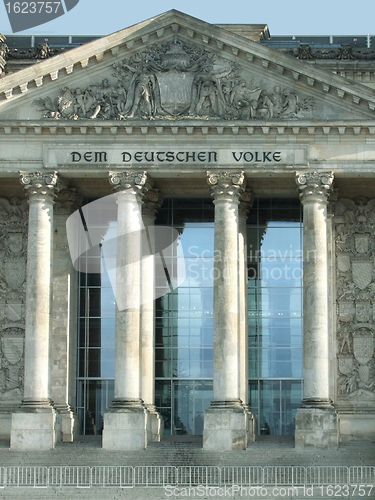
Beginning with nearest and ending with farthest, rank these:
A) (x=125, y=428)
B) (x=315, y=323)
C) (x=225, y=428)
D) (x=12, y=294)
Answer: (x=225, y=428) → (x=125, y=428) → (x=315, y=323) → (x=12, y=294)

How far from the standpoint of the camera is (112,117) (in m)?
53.1

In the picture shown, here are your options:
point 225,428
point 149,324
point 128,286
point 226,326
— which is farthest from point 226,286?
point 225,428

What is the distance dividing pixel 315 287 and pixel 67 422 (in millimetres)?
12825

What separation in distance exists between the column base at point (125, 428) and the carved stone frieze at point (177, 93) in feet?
41.5

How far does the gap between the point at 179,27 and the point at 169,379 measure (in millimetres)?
16525

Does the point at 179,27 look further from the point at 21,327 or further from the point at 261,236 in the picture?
the point at 21,327

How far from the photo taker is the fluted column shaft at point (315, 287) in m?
51.6

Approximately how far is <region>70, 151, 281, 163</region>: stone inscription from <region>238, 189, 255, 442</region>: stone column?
8.18 ft

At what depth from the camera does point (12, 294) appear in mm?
57031

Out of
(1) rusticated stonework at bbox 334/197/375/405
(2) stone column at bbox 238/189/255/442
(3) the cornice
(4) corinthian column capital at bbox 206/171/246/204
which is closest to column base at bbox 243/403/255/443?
(2) stone column at bbox 238/189/255/442

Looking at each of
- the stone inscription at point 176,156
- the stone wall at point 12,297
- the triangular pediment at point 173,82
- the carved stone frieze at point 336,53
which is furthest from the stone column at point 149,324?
the carved stone frieze at point 336,53

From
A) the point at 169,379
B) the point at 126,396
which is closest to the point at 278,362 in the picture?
the point at 169,379

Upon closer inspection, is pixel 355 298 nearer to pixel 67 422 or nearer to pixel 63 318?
pixel 63 318

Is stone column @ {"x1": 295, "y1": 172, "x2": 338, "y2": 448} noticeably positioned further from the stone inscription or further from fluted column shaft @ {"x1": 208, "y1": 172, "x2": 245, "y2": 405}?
fluted column shaft @ {"x1": 208, "y1": 172, "x2": 245, "y2": 405}
